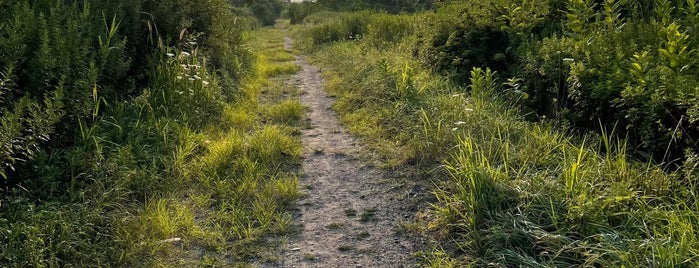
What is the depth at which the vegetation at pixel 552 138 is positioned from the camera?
2.83 metres

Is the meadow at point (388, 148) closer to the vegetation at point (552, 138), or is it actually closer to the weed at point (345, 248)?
the vegetation at point (552, 138)

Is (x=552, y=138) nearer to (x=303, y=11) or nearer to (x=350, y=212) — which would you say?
(x=350, y=212)

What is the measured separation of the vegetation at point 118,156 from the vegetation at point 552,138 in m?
1.32

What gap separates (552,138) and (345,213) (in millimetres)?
1923

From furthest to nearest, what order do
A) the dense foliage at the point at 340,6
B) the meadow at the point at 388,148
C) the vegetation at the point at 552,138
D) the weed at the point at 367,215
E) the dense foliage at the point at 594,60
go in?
the dense foliage at the point at 340,6 < the weed at the point at 367,215 < the dense foliage at the point at 594,60 < the meadow at the point at 388,148 < the vegetation at the point at 552,138

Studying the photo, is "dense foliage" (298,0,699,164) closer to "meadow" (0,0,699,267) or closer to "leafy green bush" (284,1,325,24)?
"meadow" (0,0,699,267)

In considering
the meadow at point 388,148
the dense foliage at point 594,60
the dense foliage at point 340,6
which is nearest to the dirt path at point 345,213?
the meadow at point 388,148

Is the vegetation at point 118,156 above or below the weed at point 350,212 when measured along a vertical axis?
above

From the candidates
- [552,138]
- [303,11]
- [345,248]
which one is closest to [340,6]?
[303,11]

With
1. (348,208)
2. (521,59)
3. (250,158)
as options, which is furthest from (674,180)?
(250,158)

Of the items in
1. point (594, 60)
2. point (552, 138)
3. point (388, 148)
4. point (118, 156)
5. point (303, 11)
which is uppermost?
point (594, 60)

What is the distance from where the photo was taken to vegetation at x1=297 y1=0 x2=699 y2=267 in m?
2.83

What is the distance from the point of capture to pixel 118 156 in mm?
4004

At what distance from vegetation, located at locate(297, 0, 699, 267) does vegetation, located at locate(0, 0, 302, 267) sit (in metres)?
1.32
